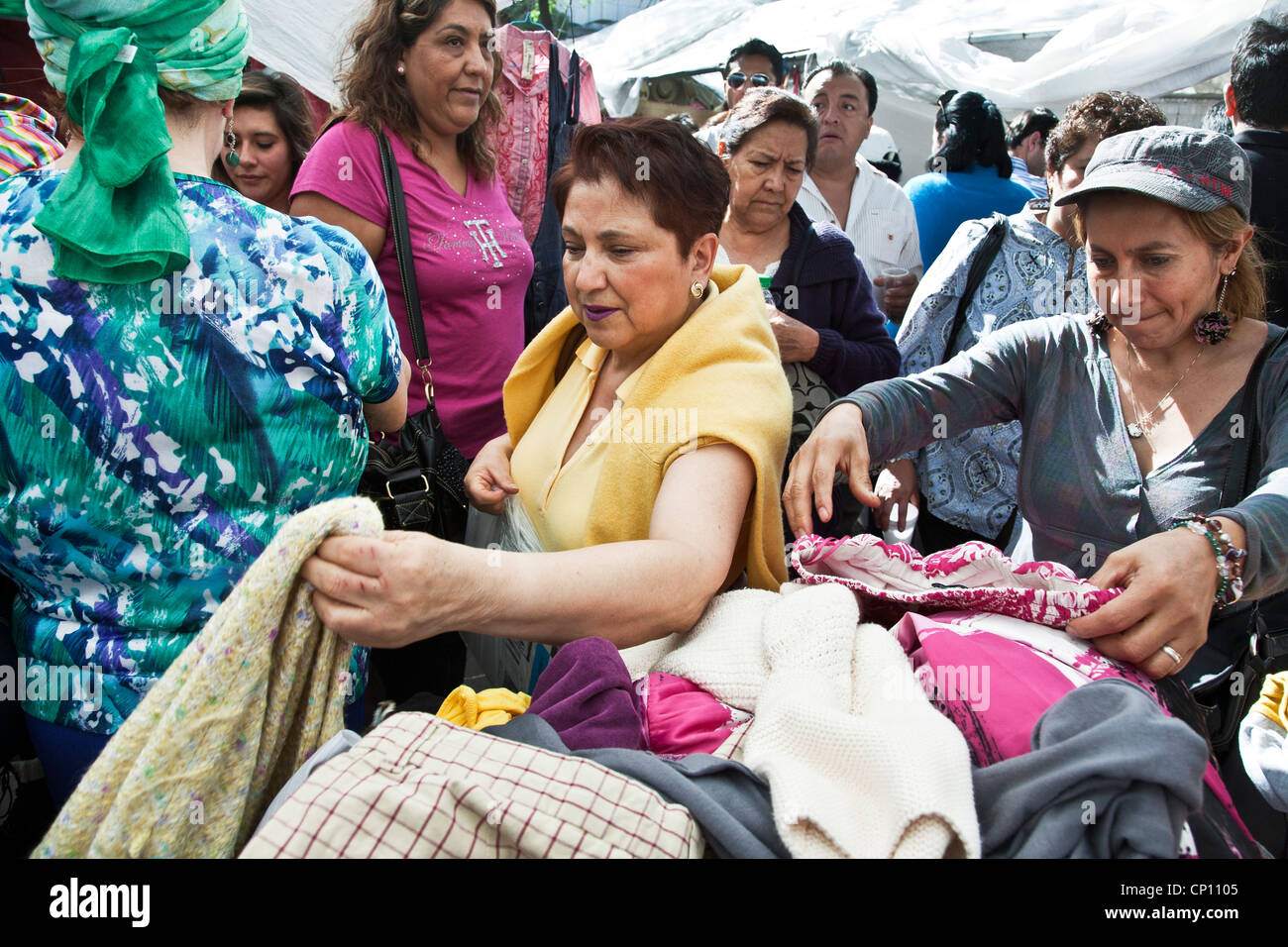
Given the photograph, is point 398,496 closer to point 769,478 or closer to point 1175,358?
point 769,478

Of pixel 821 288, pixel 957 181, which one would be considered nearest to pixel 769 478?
pixel 821 288

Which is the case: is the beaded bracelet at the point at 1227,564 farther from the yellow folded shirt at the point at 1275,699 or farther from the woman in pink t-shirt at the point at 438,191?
the woman in pink t-shirt at the point at 438,191

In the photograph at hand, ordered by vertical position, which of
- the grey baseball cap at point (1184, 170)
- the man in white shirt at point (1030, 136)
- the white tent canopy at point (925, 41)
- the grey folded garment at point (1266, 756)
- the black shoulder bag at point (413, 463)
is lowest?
the grey folded garment at point (1266, 756)

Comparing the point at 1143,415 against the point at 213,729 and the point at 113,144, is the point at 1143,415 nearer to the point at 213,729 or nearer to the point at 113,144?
the point at 213,729

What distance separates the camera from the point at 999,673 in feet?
4.47

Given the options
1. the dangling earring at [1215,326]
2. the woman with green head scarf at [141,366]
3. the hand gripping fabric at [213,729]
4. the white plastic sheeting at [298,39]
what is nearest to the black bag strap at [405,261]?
the woman with green head scarf at [141,366]

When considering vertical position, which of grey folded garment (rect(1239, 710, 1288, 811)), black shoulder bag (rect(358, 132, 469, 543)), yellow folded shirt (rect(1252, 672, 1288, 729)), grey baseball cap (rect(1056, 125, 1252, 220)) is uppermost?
grey baseball cap (rect(1056, 125, 1252, 220))

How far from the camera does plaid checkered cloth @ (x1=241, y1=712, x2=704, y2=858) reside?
1.06 meters

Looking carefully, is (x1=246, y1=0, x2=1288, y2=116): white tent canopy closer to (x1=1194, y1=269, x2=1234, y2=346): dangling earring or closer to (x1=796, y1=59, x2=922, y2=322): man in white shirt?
(x1=796, y1=59, x2=922, y2=322): man in white shirt

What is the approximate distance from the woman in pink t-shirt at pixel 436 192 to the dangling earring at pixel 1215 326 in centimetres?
198

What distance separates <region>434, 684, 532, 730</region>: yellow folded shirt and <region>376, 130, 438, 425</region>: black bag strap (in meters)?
1.49

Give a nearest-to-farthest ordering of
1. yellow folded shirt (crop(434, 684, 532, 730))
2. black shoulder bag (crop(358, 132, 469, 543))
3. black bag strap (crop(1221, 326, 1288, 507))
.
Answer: yellow folded shirt (crop(434, 684, 532, 730))
black bag strap (crop(1221, 326, 1288, 507))
black shoulder bag (crop(358, 132, 469, 543))

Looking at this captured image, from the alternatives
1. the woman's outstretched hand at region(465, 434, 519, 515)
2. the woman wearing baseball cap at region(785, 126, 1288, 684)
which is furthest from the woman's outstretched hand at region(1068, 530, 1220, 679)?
the woman's outstretched hand at region(465, 434, 519, 515)

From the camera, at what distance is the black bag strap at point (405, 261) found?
2.79 m
